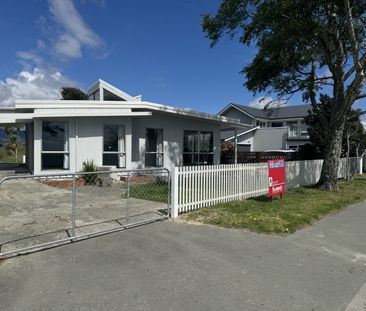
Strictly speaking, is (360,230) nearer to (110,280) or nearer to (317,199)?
(317,199)

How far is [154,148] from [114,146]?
91.0 inches

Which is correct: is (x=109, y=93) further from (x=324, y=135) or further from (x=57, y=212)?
(x=324, y=135)

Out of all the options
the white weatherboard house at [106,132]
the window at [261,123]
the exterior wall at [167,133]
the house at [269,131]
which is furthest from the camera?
the window at [261,123]

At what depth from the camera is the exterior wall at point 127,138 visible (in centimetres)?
1470

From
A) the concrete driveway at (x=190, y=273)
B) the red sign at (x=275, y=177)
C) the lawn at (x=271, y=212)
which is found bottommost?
the concrete driveway at (x=190, y=273)

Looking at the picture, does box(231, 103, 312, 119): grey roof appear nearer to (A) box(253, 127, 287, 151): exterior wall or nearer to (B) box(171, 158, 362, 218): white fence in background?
(A) box(253, 127, 287, 151): exterior wall

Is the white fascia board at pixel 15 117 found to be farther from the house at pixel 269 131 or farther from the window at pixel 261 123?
the window at pixel 261 123

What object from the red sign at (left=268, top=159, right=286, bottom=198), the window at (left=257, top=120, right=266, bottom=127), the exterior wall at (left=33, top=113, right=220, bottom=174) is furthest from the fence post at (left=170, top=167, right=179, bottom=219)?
the window at (left=257, top=120, right=266, bottom=127)

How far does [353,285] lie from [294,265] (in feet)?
2.94

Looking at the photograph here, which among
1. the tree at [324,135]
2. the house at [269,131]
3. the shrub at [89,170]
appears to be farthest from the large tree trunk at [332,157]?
the house at [269,131]

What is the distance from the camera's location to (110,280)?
457 cm

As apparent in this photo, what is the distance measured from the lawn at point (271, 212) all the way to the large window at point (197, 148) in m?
7.72

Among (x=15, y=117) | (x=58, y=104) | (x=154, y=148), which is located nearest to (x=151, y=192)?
(x=58, y=104)

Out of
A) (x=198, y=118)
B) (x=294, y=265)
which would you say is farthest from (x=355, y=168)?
(x=294, y=265)
